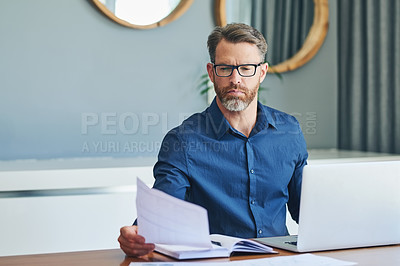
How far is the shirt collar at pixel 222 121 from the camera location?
5.46 feet

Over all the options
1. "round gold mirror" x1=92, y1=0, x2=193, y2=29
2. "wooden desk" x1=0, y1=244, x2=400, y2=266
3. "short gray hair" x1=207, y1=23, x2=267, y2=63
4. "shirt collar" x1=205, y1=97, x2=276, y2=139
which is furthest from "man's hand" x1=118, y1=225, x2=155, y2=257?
"round gold mirror" x1=92, y1=0, x2=193, y2=29

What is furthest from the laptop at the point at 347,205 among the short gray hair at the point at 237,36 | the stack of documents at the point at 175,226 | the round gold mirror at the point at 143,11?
the round gold mirror at the point at 143,11

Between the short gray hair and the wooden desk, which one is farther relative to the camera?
the short gray hair

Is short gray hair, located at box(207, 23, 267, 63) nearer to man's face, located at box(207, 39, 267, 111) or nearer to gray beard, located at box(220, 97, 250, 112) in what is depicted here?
man's face, located at box(207, 39, 267, 111)

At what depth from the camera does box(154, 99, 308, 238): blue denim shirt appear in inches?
63.4

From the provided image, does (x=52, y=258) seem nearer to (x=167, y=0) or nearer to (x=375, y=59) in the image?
(x=167, y=0)

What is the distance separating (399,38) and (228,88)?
60.0 inches

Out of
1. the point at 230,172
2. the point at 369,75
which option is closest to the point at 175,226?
the point at 230,172

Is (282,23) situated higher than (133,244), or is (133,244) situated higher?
(282,23)

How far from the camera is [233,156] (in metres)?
1.65

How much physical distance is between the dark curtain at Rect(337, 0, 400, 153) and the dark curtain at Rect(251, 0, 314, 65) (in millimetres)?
257

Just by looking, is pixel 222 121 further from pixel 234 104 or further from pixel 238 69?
pixel 238 69

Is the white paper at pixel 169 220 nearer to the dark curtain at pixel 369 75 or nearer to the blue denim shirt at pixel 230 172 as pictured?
the blue denim shirt at pixel 230 172

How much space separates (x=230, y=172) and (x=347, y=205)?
50 cm
